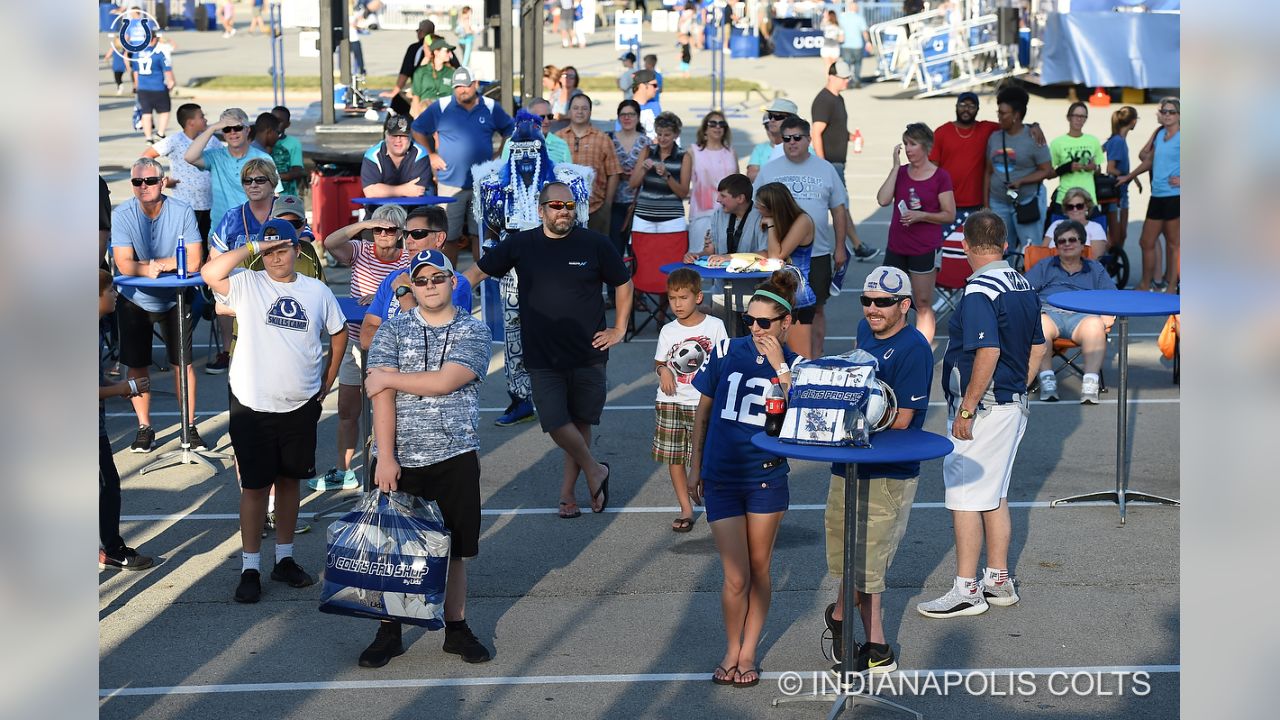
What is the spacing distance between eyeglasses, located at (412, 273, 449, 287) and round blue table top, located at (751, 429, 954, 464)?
156 centimetres

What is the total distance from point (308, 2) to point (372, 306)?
525 inches

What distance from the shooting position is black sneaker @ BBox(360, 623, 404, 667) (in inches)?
251

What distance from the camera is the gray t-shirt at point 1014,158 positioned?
12938 mm

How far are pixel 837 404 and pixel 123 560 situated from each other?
4.25 meters

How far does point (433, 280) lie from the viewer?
20.1ft

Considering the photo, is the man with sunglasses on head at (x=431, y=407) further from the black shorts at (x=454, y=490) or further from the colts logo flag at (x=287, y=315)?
the colts logo flag at (x=287, y=315)

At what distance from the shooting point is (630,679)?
6219 millimetres

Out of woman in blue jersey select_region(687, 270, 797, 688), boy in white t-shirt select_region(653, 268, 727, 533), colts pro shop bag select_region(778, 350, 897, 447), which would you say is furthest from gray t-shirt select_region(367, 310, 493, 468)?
boy in white t-shirt select_region(653, 268, 727, 533)

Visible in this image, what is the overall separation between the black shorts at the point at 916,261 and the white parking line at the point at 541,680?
546 cm

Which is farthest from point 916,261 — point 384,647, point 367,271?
point 384,647

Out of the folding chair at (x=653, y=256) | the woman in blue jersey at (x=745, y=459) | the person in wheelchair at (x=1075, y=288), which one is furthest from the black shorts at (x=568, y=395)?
the folding chair at (x=653, y=256)

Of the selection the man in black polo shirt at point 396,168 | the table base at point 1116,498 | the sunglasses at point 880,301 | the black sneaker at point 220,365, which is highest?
the man in black polo shirt at point 396,168

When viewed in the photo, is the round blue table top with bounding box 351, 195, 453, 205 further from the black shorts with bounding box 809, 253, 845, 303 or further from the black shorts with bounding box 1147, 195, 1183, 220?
the black shorts with bounding box 1147, 195, 1183, 220
